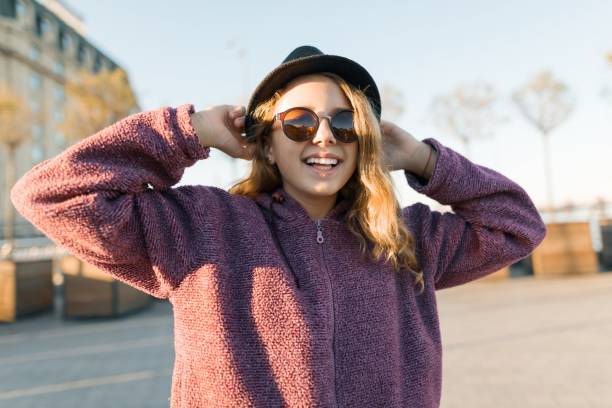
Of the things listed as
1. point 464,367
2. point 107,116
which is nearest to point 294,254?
point 464,367

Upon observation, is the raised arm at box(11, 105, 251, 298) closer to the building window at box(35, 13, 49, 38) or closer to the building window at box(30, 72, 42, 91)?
the building window at box(30, 72, 42, 91)

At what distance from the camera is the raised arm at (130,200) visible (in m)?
1.12

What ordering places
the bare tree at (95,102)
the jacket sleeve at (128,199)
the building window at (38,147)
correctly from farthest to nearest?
the building window at (38,147) < the bare tree at (95,102) < the jacket sleeve at (128,199)

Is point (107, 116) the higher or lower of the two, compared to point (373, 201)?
higher

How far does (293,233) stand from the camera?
1.39 m

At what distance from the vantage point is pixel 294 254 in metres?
1.36

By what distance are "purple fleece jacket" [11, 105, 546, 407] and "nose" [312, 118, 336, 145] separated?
0.23m

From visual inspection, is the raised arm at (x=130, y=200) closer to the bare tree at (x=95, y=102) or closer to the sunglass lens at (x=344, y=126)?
the sunglass lens at (x=344, y=126)

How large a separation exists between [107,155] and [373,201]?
843mm

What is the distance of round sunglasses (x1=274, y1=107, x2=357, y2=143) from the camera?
53.4 inches

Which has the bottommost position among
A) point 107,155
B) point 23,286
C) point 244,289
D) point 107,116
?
→ point 23,286

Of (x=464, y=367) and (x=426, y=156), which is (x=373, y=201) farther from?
(x=464, y=367)

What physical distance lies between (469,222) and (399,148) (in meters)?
0.38

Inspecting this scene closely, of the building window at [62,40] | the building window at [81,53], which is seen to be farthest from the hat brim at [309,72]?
the building window at [81,53]
